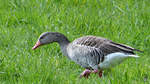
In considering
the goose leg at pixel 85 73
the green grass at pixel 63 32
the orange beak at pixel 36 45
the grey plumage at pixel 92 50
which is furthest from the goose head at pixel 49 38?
the goose leg at pixel 85 73

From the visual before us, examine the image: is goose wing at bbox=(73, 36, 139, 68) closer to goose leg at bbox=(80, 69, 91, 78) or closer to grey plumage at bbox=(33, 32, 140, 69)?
grey plumage at bbox=(33, 32, 140, 69)

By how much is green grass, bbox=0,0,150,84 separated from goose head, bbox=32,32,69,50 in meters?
0.20

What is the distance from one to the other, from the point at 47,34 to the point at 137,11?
8.50 feet

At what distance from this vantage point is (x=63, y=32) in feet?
26.2

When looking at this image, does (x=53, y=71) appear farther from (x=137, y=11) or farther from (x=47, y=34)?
(x=137, y=11)

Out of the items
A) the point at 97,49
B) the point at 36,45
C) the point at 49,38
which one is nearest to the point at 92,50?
the point at 97,49

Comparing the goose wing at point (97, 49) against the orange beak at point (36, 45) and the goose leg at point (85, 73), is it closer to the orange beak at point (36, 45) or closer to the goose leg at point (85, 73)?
the goose leg at point (85, 73)

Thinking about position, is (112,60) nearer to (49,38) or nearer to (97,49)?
(97,49)

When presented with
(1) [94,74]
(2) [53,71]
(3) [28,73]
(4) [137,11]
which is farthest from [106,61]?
(4) [137,11]

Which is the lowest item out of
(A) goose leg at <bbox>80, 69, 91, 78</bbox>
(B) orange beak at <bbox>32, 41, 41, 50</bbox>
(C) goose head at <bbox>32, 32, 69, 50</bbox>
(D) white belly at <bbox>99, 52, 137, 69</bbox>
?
(A) goose leg at <bbox>80, 69, 91, 78</bbox>

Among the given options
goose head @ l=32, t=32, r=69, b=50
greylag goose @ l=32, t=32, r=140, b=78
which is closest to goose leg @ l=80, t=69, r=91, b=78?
greylag goose @ l=32, t=32, r=140, b=78

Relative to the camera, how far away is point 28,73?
18.7 ft

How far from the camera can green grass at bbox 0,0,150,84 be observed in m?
5.85

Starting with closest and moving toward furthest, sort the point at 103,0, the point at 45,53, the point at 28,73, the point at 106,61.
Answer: the point at 28,73
the point at 106,61
the point at 45,53
the point at 103,0
